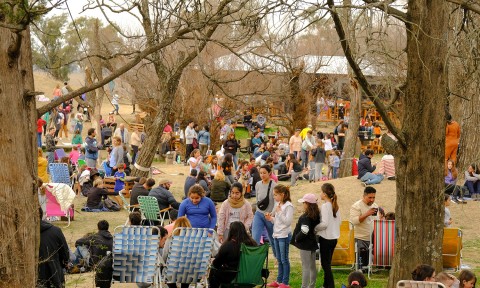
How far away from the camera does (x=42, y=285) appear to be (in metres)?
9.81

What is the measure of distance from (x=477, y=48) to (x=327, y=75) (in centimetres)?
3107

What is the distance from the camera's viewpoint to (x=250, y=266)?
11.1 metres

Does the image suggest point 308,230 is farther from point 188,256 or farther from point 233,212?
point 233,212

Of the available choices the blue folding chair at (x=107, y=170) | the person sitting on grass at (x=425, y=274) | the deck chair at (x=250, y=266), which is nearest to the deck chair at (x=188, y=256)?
the deck chair at (x=250, y=266)

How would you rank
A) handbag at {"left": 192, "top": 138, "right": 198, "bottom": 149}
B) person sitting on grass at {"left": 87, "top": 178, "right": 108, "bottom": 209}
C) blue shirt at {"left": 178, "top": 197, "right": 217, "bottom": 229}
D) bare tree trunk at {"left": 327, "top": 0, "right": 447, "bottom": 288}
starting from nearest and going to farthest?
1. bare tree trunk at {"left": 327, "top": 0, "right": 447, "bottom": 288}
2. blue shirt at {"left": 178, "top": 197, "right": 217, "bottom": 229}
3. person sitting on grass at {"left": 87, "top": 178, "right": 108, "bottom": 209}
4. handbag at {"left": 192, "top": 138, "right": 198, "bottom": 149}

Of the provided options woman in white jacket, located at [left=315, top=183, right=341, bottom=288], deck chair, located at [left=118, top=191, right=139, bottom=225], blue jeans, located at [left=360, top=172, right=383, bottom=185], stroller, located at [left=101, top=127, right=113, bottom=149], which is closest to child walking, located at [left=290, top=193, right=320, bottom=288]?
woman in white jacket, located at [left=315, top=183, right=341, bottom=288]

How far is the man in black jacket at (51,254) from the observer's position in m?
10.1

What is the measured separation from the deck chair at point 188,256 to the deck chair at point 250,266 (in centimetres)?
38

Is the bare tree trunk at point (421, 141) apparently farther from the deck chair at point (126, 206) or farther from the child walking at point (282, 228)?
the deck chair at point (126, 206)

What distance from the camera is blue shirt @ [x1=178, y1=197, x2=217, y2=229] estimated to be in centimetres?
1325

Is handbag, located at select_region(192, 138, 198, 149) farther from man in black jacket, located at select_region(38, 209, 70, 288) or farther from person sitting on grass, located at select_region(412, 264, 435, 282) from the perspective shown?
person sitting on grass, located at select_region(412, 264, 435, 282)

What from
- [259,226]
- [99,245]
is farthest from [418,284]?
[259,226]

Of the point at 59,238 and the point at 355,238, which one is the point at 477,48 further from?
the point at 59,238

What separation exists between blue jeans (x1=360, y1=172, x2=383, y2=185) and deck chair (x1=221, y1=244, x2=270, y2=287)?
10.3 meters
